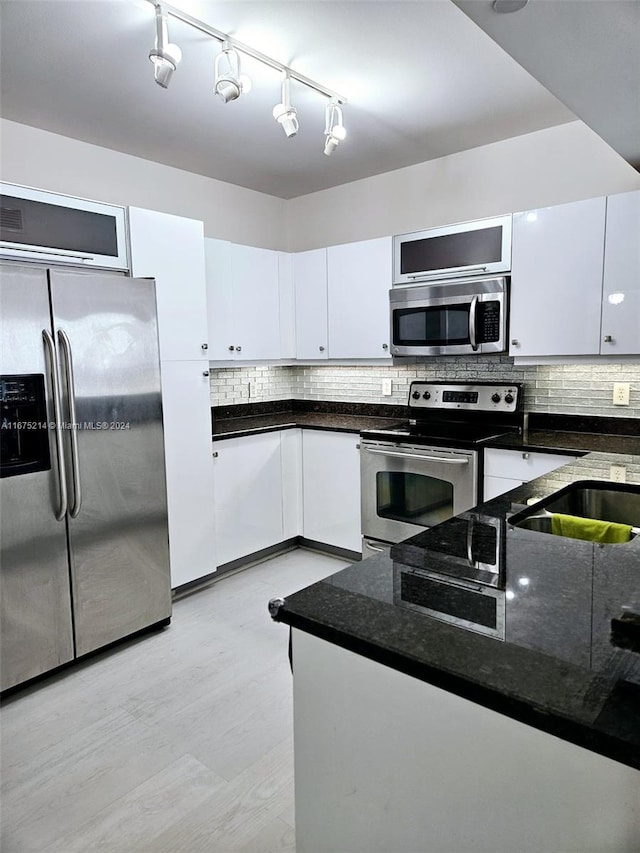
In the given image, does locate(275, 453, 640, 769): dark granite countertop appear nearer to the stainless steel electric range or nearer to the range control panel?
the stainless steel electric range

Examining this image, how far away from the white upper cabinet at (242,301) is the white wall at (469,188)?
0.64 meters

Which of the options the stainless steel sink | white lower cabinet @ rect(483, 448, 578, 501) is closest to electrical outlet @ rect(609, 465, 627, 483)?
the stainless steel sink

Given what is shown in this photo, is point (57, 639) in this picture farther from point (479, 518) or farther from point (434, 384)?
point (434, 384)

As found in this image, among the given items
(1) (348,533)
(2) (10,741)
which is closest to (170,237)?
(1) (348,533)

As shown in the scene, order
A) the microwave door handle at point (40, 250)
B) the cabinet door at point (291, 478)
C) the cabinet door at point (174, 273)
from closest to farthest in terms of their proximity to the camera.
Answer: the microwave door handle at point (40, 250), the cabinet door at point (174, 273), the cabinet door at point (291, 478)

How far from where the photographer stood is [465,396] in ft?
11.8

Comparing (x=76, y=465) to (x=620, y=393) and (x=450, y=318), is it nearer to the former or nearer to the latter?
(x=450, y=318)

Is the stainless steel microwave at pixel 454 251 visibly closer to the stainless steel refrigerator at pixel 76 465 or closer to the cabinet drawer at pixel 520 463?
the cabinet drawer at pixel 520 463

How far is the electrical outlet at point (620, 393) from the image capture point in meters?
3.10

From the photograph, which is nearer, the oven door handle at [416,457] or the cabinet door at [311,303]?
the oven door handle at [416,457]

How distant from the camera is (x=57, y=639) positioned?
2531mm

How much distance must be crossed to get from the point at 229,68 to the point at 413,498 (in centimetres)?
236

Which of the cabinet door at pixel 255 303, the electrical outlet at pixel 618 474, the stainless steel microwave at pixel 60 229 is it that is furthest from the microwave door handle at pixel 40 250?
the electrical outlet at pixel 618 474

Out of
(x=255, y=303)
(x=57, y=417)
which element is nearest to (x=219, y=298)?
(x=255, y=303)
